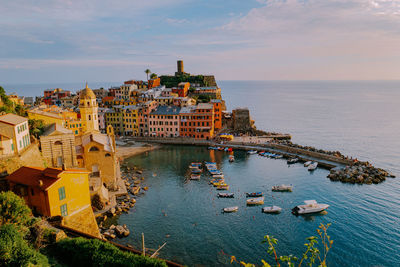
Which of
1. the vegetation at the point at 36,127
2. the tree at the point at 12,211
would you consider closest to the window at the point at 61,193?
the tree at the point at 12,211

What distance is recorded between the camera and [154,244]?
31891mm

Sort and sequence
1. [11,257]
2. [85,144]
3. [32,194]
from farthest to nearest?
[85,144] → [32,194] → [11,257]

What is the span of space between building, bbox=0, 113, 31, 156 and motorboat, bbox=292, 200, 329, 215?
39.7m

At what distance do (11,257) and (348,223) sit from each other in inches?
1521

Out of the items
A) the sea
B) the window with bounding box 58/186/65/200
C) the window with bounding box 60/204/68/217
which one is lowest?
the sea

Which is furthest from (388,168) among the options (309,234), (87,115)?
(87,115)

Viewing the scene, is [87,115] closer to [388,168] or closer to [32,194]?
[32,194]

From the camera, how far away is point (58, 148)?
40844mm

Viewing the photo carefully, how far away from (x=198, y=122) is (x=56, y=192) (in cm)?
5942

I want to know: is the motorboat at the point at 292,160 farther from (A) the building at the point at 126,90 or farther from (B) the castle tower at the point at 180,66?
(B) the castle tower at the point at 180,66

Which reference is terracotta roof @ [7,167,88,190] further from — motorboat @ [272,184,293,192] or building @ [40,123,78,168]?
motorboat @ [272,184,293,192]

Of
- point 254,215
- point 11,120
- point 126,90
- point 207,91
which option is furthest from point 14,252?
point 207,91

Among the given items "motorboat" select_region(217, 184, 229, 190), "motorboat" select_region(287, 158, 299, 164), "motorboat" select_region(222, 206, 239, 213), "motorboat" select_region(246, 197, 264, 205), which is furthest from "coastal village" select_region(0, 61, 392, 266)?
"motorboat" select_region(222, 206, 239, 213)

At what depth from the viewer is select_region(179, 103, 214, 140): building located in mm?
83938
